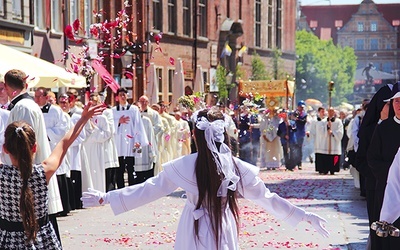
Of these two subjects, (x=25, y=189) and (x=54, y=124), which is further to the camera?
(x=54, y=124)

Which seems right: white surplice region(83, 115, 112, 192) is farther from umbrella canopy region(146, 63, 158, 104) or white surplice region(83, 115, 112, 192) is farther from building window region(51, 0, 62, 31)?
umbrella canopy region(146, 63, 158, 104)

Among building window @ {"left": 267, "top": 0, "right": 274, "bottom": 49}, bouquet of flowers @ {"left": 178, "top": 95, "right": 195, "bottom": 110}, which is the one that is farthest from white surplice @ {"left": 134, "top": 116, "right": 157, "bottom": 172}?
building window @ {"left": 267, "top": 0, "right": 274, "bottom": 49}

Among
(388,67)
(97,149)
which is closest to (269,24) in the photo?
(97,149)

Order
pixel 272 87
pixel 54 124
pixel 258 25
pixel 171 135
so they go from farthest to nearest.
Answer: pixel 258 25, pixel 272 87, pixel 171 135, pixel 54 124

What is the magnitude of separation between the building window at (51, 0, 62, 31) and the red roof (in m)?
111

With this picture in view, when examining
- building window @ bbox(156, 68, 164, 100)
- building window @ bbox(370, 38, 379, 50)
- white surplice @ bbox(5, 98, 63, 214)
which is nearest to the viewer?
white surplice @ bbox(5, 98, 63, 214)

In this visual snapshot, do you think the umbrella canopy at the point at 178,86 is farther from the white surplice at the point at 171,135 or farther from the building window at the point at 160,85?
the white surplice at the point at 171,135

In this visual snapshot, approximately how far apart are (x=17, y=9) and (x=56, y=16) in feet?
10.6

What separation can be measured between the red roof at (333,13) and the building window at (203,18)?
9462cm

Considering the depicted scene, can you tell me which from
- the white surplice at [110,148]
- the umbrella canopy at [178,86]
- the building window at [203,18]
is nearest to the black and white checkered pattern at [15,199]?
the white surplice at [110,148]

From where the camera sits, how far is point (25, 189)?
20.9ft

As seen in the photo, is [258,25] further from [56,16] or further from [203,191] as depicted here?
[203,191]

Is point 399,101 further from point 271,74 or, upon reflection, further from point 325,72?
point 325,72

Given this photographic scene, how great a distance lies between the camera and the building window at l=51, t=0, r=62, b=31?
2906 centimetres
